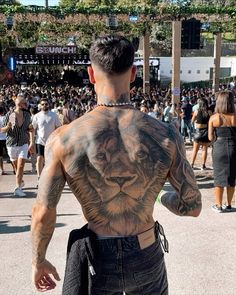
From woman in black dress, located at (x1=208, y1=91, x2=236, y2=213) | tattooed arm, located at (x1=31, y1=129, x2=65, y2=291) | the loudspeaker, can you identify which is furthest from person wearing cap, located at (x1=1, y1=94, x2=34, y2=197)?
the loudspeaker

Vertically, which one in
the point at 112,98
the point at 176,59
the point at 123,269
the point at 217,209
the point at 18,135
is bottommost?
the point at 217,209

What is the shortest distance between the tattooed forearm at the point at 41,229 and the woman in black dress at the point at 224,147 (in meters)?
4.39

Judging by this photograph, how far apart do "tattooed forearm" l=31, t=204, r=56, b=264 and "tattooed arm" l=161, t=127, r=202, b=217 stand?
588mm

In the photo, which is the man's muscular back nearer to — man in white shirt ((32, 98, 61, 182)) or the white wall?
man in white shirt ((32, 98, 61, 182))

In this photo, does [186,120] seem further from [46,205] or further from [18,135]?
[46,205]

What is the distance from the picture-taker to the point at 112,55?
7.02ft

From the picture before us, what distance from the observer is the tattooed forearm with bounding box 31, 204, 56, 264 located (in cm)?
221

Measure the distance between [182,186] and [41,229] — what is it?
2.28ft

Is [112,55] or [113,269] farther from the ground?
[112,55]

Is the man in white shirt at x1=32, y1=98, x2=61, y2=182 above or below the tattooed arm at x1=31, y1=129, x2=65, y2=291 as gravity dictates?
below

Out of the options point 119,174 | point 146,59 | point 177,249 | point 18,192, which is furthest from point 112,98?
point 146,59

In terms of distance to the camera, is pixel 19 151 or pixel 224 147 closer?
pixel 224 147

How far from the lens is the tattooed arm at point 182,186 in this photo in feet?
7.41

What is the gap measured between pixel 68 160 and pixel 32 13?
15.5m
